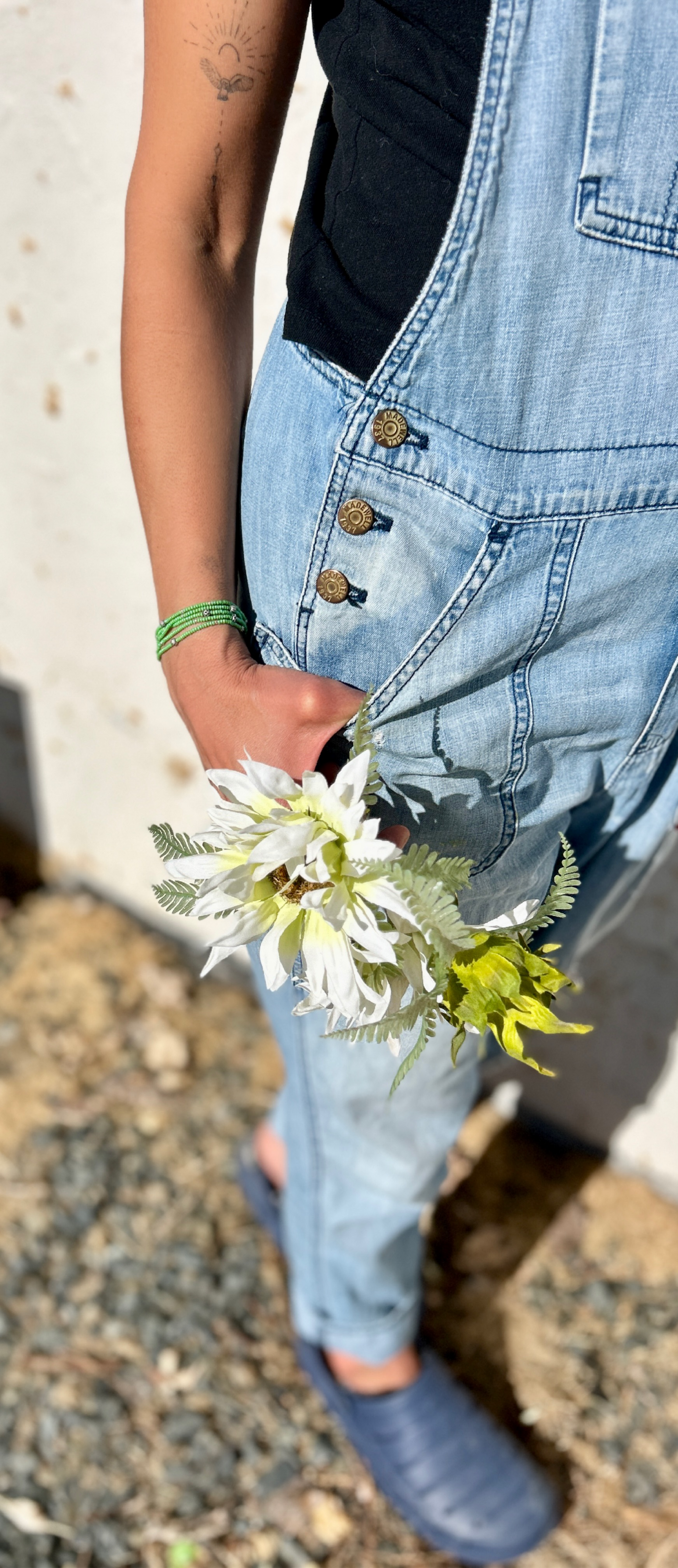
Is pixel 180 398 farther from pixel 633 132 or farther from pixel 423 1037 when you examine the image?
pixel 423 1037

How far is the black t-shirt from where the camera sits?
81 centimetres

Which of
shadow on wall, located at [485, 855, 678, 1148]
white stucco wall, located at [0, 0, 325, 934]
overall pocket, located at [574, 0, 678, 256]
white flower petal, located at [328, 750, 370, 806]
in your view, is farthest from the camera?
shadow on wall, located at [485, 855, 678, 1148]

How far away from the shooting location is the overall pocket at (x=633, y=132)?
0.76 meters

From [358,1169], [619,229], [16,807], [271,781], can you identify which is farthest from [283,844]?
[16,807]

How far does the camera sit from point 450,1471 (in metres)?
1.83

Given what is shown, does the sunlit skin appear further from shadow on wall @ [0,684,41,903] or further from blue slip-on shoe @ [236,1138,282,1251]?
shadow on wall @ [0,684,41,903]

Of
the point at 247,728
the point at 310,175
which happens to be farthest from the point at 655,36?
the point at 247,728

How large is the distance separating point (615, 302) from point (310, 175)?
1.09ft

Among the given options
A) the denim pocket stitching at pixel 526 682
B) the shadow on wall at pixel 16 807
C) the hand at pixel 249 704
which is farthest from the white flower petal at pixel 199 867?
the shadow on wall at pixel 16 807

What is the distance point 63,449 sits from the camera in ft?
7.34

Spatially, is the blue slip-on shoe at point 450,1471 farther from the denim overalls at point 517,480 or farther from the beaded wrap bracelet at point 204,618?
the beaded wrap bracelet at point 204,618

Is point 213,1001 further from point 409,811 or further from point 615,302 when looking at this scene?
point 615,302

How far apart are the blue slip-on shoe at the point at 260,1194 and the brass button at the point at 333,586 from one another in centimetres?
161

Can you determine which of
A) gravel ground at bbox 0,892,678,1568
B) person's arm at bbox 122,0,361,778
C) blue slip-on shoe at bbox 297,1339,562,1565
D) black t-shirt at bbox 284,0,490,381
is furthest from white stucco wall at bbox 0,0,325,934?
blue slip-on shoe at bbox 297,1339,562,1565
